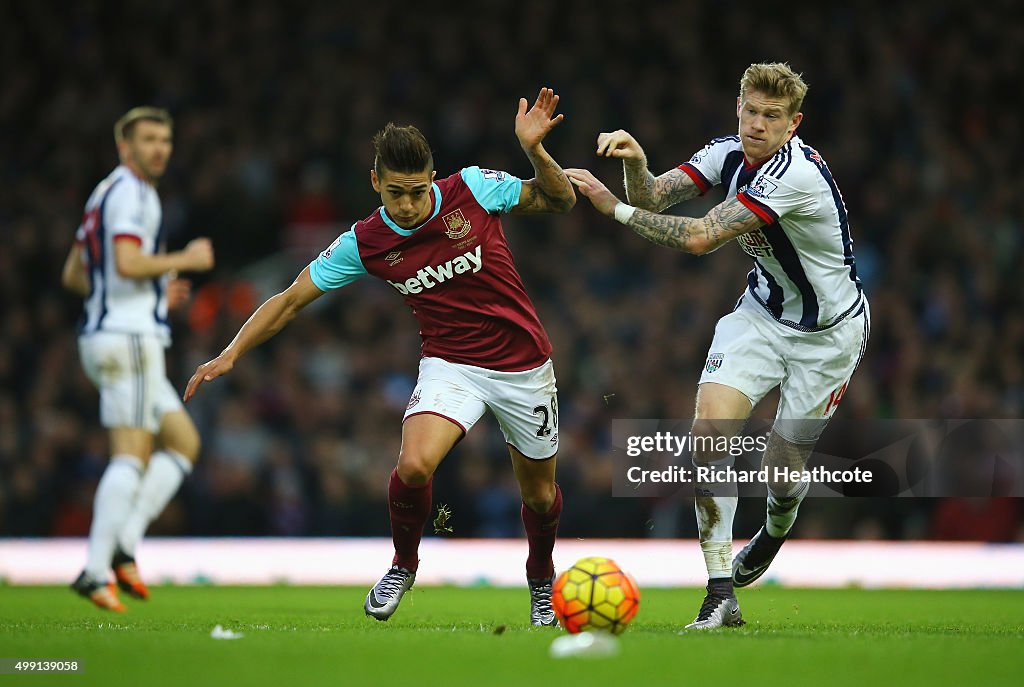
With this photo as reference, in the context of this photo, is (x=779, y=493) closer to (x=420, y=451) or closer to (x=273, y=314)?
(x=420, y=451)

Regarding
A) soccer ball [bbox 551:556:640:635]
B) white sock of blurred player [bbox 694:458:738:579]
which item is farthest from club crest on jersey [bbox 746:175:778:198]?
soccer ball [bbox 551:556:640:635]

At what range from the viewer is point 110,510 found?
7.38 meters

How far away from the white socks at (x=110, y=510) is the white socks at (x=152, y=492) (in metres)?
0.10

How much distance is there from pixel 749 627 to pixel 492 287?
1998 mm

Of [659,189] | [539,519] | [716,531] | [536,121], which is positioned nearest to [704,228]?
[659,189]

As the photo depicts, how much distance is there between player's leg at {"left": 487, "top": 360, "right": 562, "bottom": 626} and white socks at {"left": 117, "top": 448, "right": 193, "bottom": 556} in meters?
2.23

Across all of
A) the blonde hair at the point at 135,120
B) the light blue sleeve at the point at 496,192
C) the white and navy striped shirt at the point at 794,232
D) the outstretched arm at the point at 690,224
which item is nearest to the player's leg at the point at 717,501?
the white and navy striped shirt at the point at 794,232

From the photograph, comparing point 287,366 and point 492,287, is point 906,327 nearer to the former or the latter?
point 287,366

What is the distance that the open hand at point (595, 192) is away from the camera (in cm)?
632

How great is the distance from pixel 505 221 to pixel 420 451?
8848mm

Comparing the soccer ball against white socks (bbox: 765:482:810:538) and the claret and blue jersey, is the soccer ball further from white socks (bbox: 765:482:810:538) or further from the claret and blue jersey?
white socks (bbox: 765:482:810:538)

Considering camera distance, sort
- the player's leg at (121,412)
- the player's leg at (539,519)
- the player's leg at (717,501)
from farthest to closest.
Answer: the player's leg at (121,412)
the player's leg at (539,519)
the player's leg at (717,501)

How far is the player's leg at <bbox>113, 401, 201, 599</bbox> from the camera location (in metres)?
7.60

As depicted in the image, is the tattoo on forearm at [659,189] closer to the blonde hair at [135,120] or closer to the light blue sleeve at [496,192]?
the light blue sleeve at [496,192]
